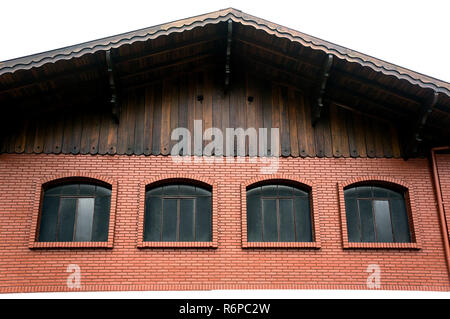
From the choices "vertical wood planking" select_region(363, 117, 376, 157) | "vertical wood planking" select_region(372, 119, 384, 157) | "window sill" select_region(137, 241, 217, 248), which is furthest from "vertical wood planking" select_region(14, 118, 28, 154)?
"vertical wood planking" select_region(372, 119, 384, 157)

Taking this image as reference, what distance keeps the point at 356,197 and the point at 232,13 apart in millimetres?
4831

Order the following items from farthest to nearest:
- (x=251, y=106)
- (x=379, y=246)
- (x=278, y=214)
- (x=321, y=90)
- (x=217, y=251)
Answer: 1. (x=251, y=106)
2. (x=321, y=90)
3. (x=278, y=214)
4. (x=379, y=246)
5. (x=217, y=251)

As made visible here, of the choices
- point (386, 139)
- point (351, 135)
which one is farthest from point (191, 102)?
point (386, 139)

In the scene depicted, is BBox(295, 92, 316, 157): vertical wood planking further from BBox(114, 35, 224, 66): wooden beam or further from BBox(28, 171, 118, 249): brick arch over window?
BBox(28, 171, 118, 249): brick arch over window

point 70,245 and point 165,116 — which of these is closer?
point 70,245

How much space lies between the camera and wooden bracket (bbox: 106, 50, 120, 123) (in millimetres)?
9734

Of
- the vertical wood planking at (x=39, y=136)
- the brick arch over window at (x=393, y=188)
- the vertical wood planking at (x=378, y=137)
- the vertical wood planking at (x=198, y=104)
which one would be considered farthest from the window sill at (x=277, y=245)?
the vertical wood planking at (x=39, y=136)

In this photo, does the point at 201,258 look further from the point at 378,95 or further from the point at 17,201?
the point at 378,95

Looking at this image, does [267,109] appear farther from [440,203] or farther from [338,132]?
[440,203]

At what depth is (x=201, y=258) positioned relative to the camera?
9711 mm

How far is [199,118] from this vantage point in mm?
10906

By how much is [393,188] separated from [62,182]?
732 cm

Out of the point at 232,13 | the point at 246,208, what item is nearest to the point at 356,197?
the point at 246,208

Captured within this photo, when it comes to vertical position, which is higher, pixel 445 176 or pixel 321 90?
pixel 321 90
